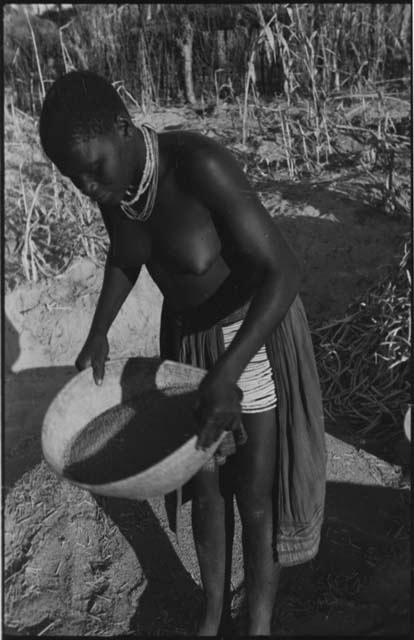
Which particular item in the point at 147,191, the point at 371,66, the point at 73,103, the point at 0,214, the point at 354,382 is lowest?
the point at 354,382

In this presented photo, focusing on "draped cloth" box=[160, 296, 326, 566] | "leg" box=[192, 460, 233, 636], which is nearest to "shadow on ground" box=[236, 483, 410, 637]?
"leg" box=[192, 460, 233, 636]

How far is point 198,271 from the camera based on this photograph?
59.6 inches

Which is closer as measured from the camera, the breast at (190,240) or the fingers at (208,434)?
the fingers at (208,434)

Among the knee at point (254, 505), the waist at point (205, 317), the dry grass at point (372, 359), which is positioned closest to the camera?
the waist at point (205, 317)

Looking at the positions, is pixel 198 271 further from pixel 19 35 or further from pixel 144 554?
pixel 19 35

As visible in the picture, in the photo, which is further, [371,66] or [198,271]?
[371,66]

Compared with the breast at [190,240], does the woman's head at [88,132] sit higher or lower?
higher

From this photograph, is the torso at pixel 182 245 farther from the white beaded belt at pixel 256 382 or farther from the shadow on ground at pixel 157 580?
the shadow on ground at pixel 157 580

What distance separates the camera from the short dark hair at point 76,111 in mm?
1285

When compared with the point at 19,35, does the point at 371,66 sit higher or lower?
lower

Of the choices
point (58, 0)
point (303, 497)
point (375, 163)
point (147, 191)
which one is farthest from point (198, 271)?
point (375, 163)

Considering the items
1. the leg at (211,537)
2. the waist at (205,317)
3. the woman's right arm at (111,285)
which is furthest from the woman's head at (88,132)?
the leg at (211,537)

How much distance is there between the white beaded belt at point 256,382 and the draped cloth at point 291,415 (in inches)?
0.6

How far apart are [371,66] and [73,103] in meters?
4.67
